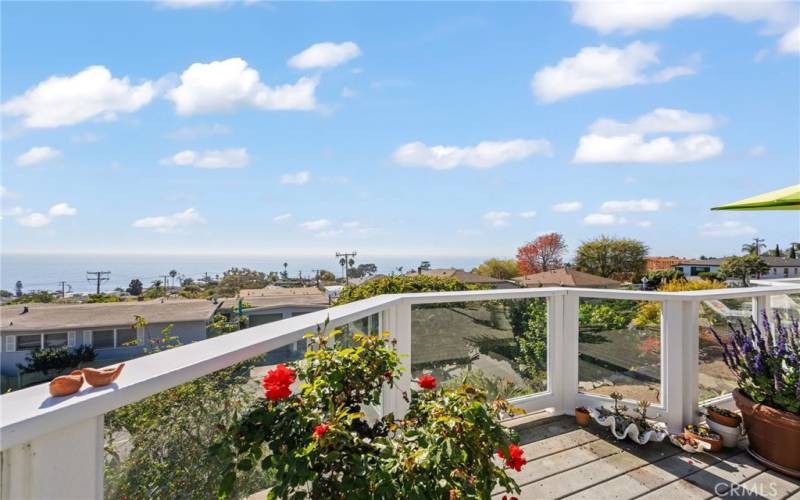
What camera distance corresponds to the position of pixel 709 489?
8.38ft

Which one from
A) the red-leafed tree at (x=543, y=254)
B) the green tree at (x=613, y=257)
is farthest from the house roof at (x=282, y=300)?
the green tree at (x=613, y=257)

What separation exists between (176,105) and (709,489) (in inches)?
726

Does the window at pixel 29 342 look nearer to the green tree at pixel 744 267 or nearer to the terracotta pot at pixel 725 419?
the terracotta pot at pixel 725 419

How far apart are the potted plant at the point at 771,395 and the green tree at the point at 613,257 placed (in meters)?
33.3

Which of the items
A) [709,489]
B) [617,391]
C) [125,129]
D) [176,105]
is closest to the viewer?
[709,489]

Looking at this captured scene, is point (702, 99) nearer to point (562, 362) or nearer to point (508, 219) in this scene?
point (562, 362)

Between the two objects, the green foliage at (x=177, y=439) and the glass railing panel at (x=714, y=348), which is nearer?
the green foliage at (x=177, y=439)

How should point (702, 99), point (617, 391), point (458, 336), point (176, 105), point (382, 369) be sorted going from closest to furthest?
point (382, 369) < point (458, 336) < point (617, 391) < point (702, 99) < point (176, 105)

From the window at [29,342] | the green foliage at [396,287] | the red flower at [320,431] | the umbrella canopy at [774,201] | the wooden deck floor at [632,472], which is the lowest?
the window at [29,342]

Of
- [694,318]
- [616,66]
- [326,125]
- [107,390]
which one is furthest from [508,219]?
[107,390]

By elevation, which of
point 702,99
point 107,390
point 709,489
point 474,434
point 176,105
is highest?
point 176,105

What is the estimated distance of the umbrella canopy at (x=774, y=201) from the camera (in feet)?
8.29

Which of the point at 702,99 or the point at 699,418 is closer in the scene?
the point at 699,418

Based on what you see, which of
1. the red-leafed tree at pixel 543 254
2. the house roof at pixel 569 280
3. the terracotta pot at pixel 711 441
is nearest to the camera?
the terracotta pot at pixel 711 441
